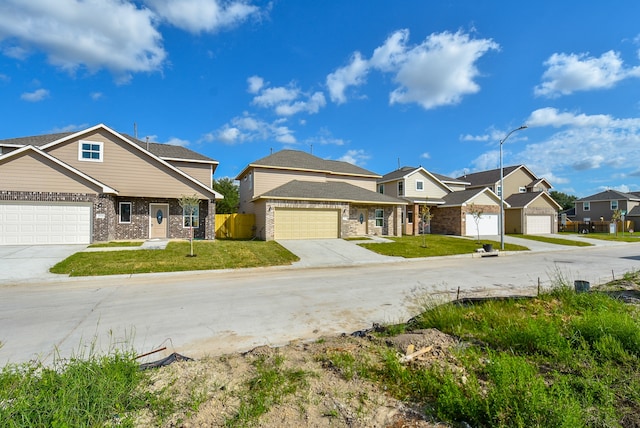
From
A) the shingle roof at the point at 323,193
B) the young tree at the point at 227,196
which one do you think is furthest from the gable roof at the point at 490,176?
the young tree at the point at 227,196

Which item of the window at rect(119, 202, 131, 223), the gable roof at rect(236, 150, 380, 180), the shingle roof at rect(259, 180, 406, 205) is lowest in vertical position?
the window at rect(119, 202, 131, 223)

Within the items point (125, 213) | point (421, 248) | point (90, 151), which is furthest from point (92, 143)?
point (421, 248)

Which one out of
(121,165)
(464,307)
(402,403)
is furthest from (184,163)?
(402,403)

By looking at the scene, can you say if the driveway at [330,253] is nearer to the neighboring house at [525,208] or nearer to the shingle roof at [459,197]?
the shingle roof at [459,197]

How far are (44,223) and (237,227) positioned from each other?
38.7ft

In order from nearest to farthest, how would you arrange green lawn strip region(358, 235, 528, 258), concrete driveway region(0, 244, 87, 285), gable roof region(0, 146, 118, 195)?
1. concrete driveway region(0, 244, 87, 285)
2. gable roof region(0, 146, 118, 195)
3. green lawn strip region(358, 235, 528, 258)

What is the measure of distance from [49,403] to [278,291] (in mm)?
6726

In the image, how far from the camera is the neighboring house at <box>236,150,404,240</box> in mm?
22297

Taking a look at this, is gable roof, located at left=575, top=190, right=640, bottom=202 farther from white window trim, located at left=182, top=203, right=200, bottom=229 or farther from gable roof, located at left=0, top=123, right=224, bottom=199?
white window trim, located at left=182, top=203, right=200, bottom=229

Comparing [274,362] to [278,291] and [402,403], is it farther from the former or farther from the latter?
[278,291]

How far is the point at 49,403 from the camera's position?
2637 millimetres

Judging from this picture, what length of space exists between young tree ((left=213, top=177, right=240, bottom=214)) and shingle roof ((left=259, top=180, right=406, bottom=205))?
2000 cm

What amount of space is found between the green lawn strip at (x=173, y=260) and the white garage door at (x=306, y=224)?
13.3 feet

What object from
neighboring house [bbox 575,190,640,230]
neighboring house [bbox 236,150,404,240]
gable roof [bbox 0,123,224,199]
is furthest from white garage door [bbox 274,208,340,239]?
neighboring house [bbox 575,190,640,230]
